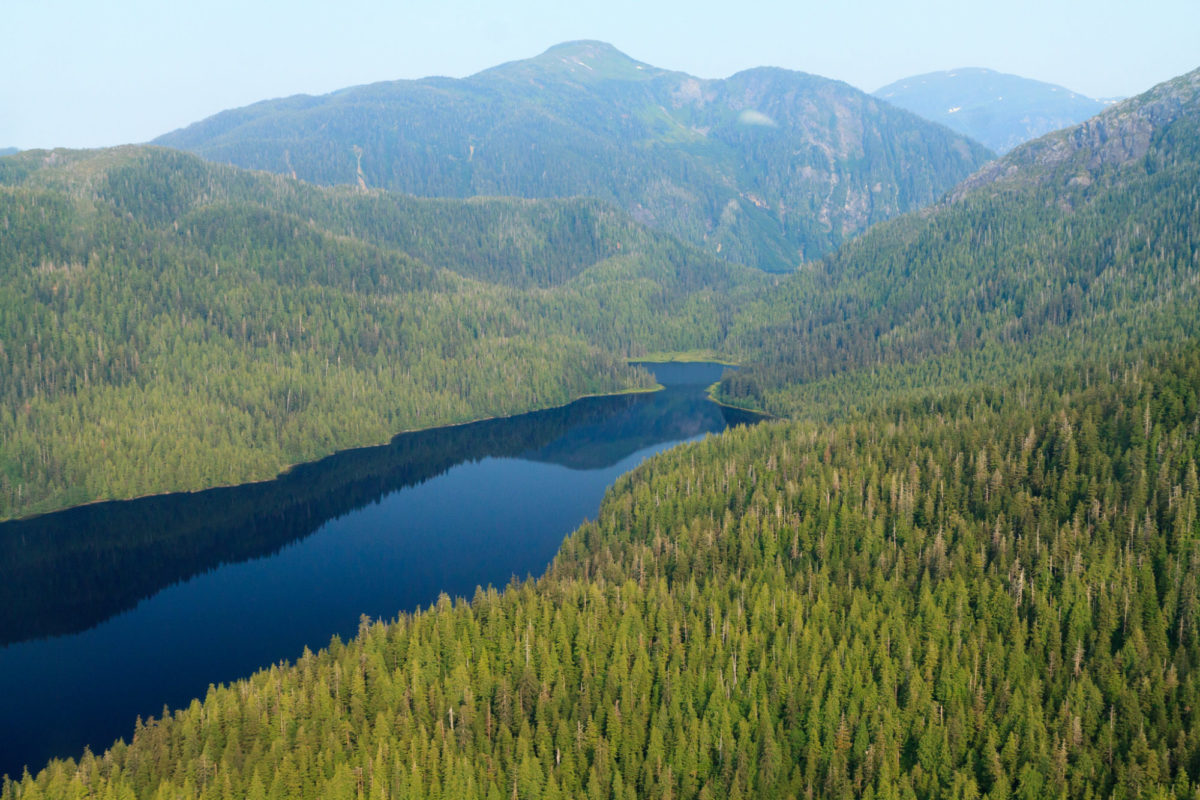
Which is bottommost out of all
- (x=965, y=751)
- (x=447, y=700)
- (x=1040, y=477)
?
(x=965, y=751)

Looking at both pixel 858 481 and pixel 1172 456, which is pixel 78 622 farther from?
pixel 1172 456

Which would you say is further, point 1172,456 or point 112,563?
point 112,563

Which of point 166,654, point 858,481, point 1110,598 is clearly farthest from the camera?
point 858,481

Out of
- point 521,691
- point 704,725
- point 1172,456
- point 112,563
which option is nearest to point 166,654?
point 112,563

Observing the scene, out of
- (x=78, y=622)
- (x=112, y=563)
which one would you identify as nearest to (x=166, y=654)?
(x=78, y=622)

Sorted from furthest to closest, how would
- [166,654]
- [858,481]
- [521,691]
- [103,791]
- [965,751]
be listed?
[858,481] < [166,654] < [521,691] < [965,751] < [103,791]

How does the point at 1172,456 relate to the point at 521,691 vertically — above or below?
above

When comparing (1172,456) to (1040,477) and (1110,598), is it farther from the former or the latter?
(1110,598)
